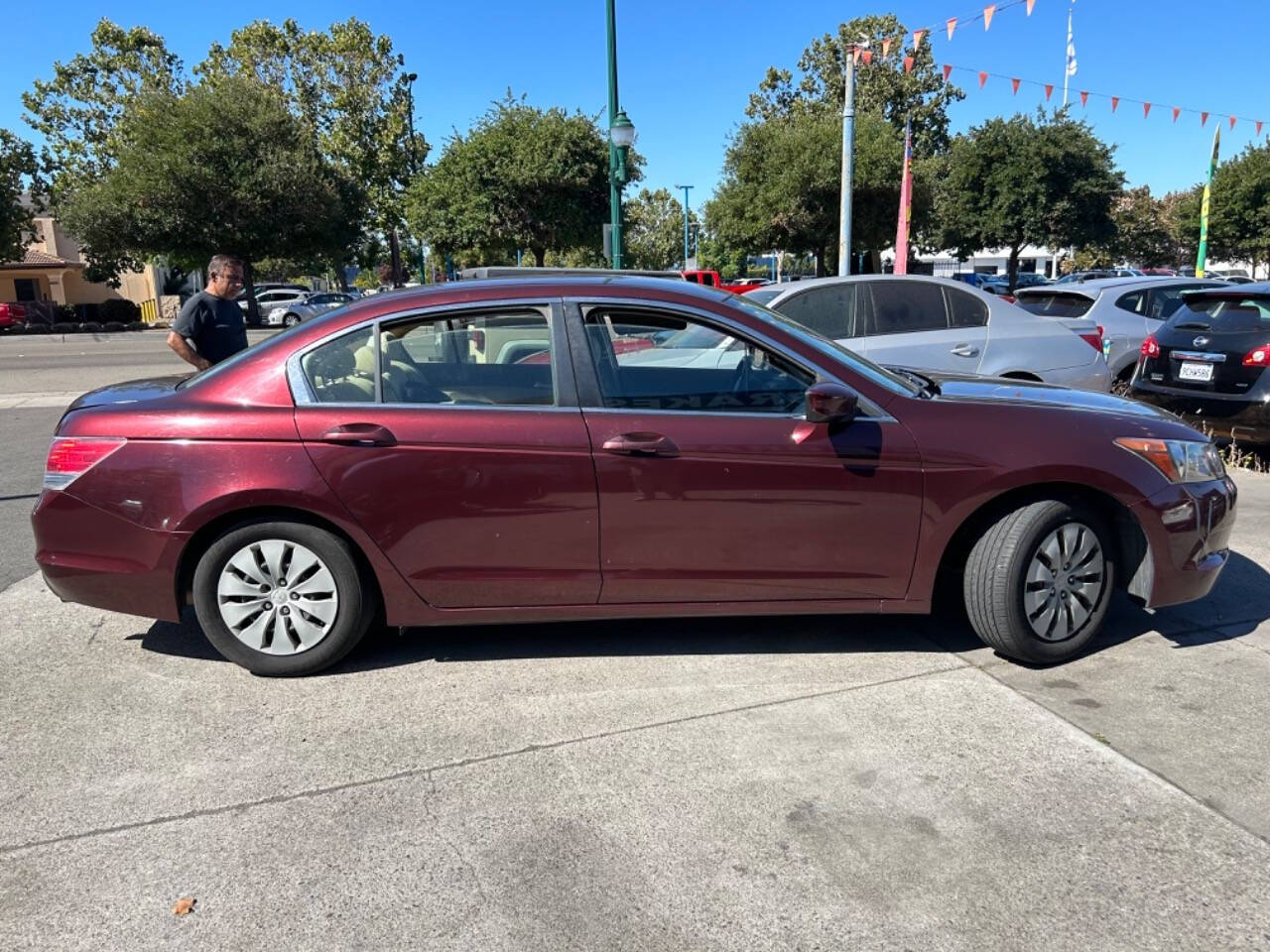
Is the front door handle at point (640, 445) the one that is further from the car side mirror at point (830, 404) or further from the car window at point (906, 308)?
the car window at point (906, 308)

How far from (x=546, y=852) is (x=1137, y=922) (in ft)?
5.27

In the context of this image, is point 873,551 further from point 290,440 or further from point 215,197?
point 215,197

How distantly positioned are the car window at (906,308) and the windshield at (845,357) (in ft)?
12.4

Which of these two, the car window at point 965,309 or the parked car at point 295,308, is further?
the parked car at point 295,308

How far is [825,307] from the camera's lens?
7.85 m

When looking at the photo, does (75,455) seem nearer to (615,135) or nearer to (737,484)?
(737,484)

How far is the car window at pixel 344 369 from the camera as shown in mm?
3746

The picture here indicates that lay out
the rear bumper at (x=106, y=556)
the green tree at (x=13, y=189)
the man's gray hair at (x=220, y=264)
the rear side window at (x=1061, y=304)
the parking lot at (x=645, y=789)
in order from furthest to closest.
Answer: the green tree at (x=13, y=189), the rear side window at (x=1061, y=304), the man's gray hair at (x=220, y=264), the rear bumper at (x=106, y=556), the parking lot at (x=645, y=789)

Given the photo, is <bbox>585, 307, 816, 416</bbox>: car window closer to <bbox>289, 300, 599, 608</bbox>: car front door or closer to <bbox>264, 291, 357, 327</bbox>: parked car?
<bbox>289, 300, 599, 608</bbox>: car front door

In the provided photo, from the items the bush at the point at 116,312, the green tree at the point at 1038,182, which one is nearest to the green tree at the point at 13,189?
the bush at the point at 116,312

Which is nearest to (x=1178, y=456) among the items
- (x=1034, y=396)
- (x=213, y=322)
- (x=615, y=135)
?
(x=1034, y=396)

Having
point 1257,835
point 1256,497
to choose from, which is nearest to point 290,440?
point 1257,835

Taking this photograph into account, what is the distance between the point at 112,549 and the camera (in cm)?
371

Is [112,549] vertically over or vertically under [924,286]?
under
